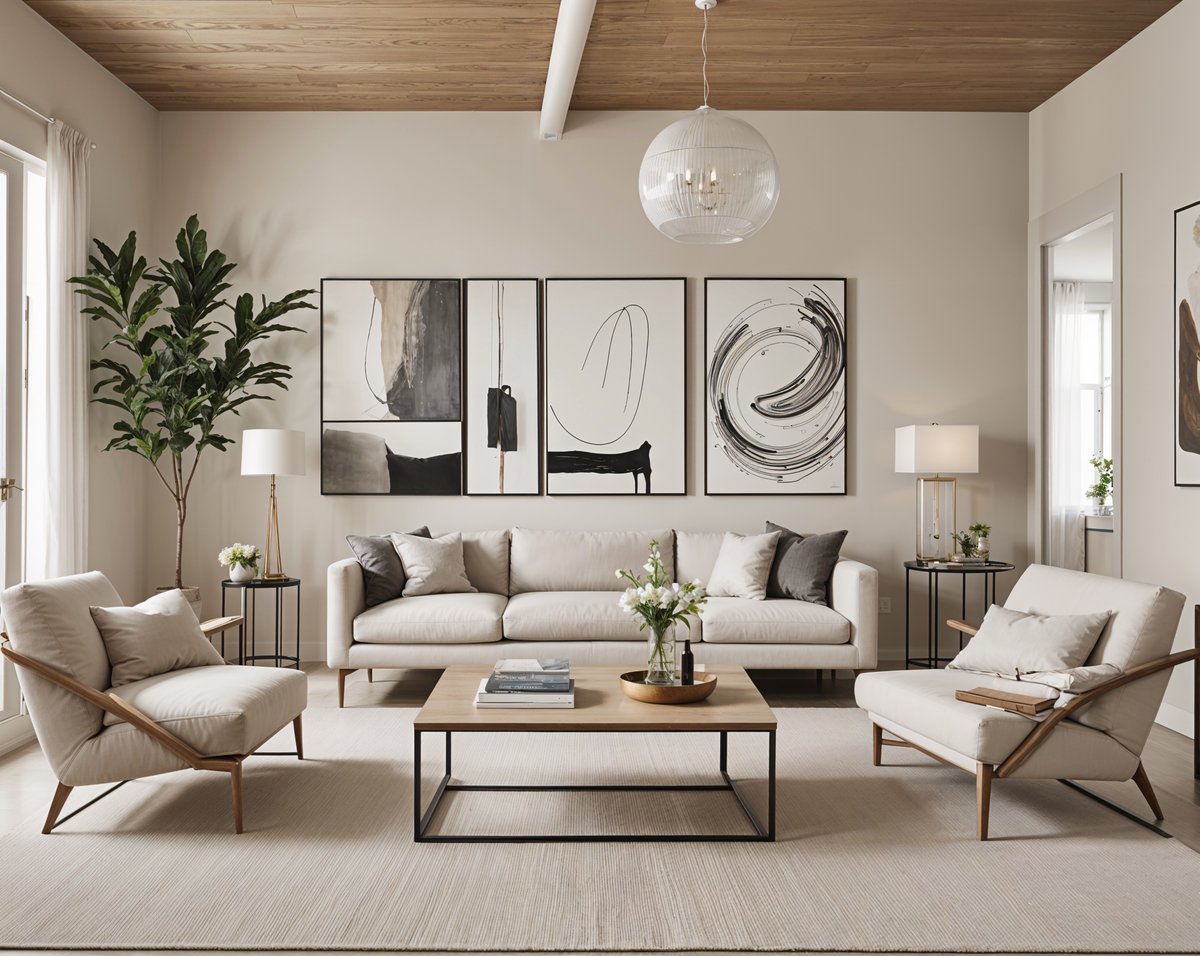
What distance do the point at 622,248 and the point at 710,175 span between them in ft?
8.18

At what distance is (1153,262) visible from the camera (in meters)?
4.47

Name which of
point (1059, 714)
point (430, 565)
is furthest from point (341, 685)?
point (1059, 714)

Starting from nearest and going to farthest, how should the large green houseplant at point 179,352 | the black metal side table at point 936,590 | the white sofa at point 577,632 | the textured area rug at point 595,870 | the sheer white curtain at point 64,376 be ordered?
the textured area rug at point 595,870, the sheer white curtain at point 64,376, the white sofa at point 577,632, the large green houseplant at point 179,352, the black metal side table at point 936,590

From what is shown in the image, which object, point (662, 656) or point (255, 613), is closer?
point (662, 656)

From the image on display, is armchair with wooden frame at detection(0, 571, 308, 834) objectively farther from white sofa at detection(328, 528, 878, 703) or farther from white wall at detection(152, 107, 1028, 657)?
white wall at detection(152, 107, 1028, 657)

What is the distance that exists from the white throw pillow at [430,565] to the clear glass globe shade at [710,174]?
241 cm

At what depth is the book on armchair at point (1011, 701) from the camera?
9.71 feet

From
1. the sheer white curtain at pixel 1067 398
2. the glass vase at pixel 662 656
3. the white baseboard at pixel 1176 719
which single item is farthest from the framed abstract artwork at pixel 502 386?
the sheer white curtain at pixel 1067 398

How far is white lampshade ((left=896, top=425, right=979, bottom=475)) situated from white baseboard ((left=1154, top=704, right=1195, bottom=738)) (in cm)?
150

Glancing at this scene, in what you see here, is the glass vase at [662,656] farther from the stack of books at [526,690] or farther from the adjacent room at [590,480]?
the stack of books at [526,690]

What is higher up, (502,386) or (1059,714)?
(502,386)

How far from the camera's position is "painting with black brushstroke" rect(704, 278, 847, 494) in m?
5.67

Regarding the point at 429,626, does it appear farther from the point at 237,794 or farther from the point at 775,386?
the point at 775,386

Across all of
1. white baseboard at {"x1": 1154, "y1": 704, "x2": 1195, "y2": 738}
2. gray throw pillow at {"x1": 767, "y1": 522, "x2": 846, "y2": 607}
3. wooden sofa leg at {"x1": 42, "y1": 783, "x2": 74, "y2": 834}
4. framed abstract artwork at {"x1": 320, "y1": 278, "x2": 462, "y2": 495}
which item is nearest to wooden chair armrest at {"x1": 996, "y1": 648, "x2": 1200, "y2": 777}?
white baseboard at {"x1": 1154, "y1": 704, "x2": 1195, "y2": 738}
